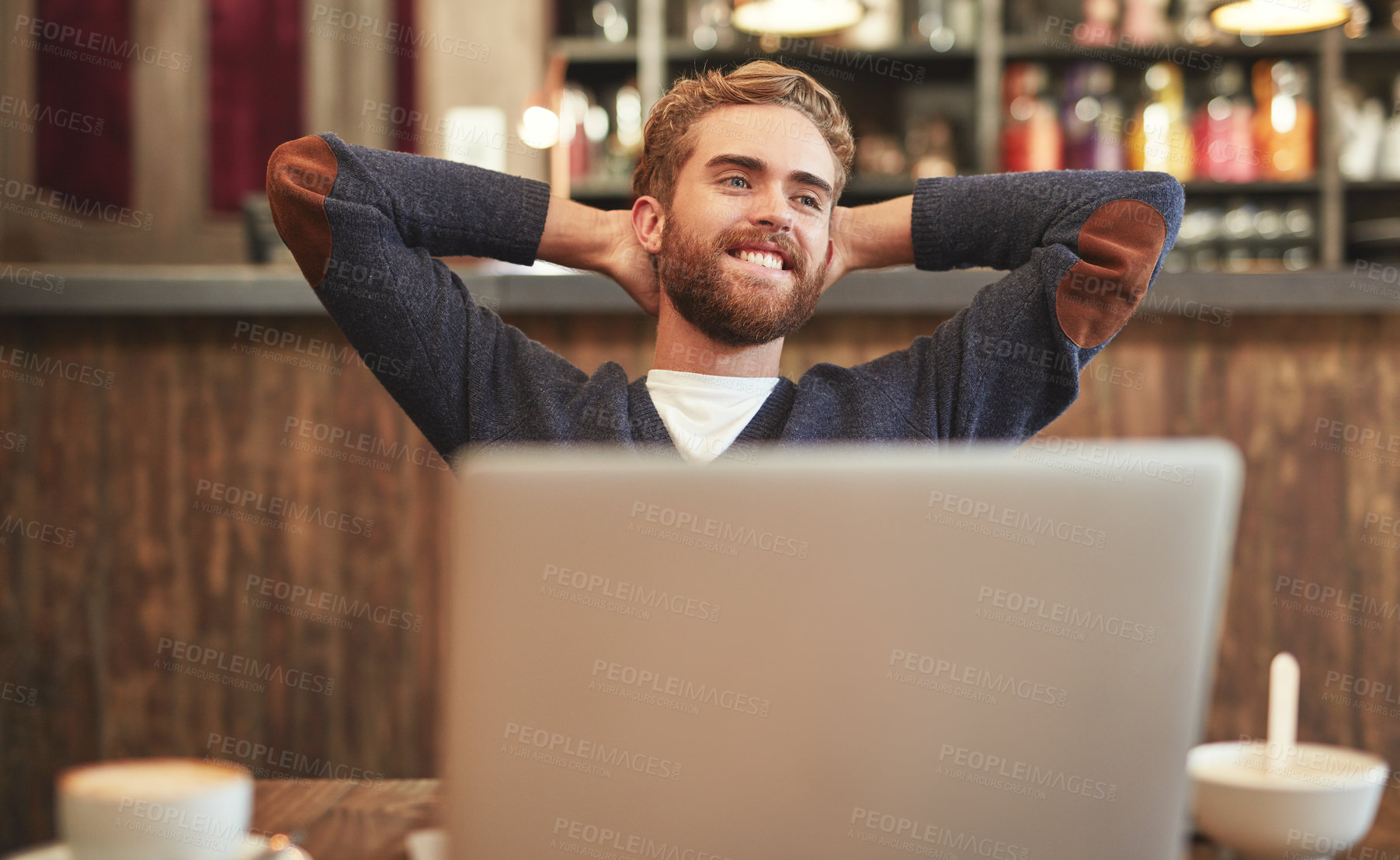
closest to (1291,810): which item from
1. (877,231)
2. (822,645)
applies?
(822,645)

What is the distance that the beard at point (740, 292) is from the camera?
112 cm

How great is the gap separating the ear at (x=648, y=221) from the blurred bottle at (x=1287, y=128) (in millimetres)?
2413

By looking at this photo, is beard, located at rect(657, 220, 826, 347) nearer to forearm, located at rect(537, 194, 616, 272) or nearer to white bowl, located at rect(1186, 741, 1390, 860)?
forearm, located at rect(537, 194, 616, 272)

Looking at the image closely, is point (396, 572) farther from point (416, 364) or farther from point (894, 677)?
point (894, 677)

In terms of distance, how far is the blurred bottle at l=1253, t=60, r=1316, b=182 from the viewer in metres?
3.00

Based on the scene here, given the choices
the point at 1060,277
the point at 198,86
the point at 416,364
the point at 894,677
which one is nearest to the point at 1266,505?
the point at 1060,277

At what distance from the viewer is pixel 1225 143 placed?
304 centimetres

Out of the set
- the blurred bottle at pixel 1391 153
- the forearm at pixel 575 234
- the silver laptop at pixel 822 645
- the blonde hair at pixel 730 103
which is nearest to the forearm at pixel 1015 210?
the blonde hair at pixel 730 103

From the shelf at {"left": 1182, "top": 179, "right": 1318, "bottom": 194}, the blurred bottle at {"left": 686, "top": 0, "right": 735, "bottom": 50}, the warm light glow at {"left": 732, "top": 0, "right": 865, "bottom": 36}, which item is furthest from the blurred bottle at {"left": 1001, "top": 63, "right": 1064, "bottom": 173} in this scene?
the blurred bottle at {"left": 686, "top": 0, "right": 735, "bottom": 50}

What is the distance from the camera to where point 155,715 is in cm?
176

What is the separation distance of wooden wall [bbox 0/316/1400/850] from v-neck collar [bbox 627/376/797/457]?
62 cm

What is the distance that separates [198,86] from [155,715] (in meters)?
2.31

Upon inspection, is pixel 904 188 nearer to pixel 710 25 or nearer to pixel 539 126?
pixel 710 25

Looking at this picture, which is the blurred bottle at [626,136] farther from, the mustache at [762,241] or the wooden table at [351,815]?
the wooden table at [351,815]
